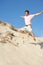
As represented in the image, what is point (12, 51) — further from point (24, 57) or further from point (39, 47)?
point (39, 47)

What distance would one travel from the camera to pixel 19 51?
30.8ft

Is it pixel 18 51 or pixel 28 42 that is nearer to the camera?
pixel 18 51

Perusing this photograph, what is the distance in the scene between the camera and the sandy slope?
8191 millimetres

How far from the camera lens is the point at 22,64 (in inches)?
316

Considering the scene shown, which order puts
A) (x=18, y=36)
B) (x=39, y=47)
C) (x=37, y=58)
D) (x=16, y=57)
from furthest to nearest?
(x=18, y=36) → (x=39, y=47) → (x=37, y=58) → (x=16, y=57)

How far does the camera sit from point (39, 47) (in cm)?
1108

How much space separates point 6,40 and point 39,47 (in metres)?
1.83

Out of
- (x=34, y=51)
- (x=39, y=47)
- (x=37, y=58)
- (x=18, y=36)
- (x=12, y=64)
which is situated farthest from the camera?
(x=18, y=36)

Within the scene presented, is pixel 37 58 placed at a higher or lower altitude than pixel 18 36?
lower

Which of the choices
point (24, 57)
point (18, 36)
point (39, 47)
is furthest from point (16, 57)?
point (18, 36)

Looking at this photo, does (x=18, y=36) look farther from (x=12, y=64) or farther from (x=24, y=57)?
(x=12, y=64)

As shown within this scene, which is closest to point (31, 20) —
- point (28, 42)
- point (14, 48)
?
point (28, 42)

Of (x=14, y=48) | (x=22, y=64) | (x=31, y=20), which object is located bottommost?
(x=22, y=64)

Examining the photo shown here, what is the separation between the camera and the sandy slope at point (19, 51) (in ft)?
26.9
